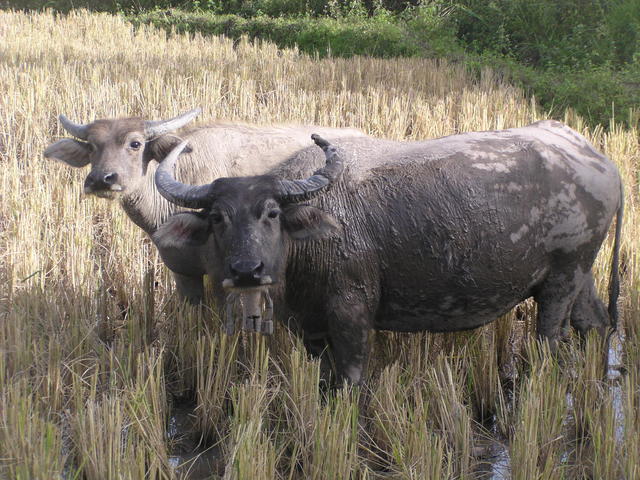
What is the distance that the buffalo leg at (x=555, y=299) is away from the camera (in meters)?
4.08

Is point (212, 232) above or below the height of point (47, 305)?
above

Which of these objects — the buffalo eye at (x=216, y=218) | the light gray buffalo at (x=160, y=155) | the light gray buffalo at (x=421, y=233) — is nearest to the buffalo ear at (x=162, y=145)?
the light gray buffalo at (x=160, y=155)

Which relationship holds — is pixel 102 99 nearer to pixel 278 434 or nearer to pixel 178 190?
pixel 178 190

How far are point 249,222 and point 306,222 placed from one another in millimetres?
344

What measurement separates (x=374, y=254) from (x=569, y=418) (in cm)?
134

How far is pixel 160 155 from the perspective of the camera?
5035 mm

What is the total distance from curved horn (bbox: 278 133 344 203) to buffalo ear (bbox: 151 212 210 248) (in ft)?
1.44

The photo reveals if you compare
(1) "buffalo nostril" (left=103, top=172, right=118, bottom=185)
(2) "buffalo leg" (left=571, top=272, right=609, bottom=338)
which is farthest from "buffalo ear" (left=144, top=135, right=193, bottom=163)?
(2) "buffalo leg" (left=571, top=272, right=609, bottom=338)

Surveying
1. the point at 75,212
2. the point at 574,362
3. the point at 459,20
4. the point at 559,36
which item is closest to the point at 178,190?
the point at 574,362

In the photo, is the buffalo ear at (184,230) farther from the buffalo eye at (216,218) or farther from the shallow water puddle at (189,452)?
the shallow water puddle at (189,452)

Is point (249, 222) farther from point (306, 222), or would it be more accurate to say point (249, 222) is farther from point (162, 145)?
point (162, 145)

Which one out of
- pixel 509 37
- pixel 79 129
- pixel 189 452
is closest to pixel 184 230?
pixel 189 452

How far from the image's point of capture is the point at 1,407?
3.37m

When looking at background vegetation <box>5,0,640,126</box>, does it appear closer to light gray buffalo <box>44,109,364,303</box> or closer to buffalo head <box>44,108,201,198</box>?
light gray buffalo <box>44,109,364,303</box>
